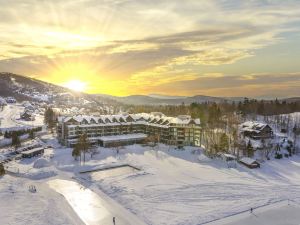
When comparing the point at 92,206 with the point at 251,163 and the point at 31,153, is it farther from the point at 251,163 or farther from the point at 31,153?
the point at 251,163

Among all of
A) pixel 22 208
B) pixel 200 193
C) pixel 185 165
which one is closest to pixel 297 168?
pixel 185 165

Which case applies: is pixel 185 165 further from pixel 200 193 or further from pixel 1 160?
pixel 1 160

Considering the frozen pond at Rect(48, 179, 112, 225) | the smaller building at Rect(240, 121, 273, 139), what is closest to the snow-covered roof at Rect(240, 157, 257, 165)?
the smaller building at Rect(240, 121, 273, 139)

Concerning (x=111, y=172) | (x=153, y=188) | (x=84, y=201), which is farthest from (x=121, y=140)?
(x=84, y=201)

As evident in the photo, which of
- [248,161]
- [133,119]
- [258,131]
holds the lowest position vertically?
[248,161]

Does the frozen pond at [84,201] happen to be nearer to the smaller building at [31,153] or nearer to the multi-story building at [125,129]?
the smaller building at [31,153]
